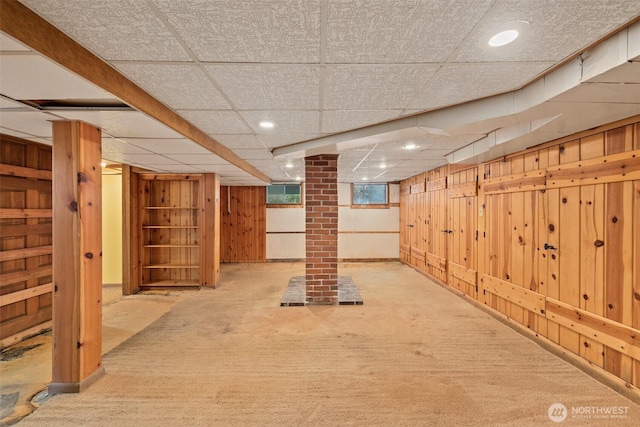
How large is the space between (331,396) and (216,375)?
94cm

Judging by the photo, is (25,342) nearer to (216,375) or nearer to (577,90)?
(216,375)

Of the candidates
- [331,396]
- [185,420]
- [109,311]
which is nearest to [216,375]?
[185,420]

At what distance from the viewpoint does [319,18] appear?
1134 mm

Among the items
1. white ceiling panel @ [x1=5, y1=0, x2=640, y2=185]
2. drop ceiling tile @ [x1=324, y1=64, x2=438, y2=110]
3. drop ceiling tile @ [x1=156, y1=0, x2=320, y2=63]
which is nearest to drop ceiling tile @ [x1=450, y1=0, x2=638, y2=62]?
white ceiling panel @ [x1=5, y1=0, x2=640, y2=185]

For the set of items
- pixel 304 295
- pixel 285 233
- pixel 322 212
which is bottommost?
pixel 304 295

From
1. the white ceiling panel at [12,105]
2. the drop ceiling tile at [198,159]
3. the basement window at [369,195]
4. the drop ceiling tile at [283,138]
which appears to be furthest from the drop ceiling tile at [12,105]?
the basement window at [369,195]

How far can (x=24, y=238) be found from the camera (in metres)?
2.91

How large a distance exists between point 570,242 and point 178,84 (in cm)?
331

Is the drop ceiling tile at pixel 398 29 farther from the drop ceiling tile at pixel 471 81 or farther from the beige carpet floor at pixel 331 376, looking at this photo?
the beige carpet floor at pixel 331 376

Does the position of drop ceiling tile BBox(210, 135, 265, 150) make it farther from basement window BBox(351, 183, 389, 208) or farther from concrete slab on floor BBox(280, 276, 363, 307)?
basement window BBox(351, 183, 389, 208)

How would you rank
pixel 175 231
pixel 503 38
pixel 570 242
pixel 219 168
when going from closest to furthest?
pixel 503 38 < pixel 570 242 < pixel 219 168 < pixel 175 231

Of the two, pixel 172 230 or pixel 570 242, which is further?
pixel 172 230

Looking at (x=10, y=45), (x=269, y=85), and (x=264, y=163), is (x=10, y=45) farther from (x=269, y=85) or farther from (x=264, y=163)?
(x=264, y=163)
